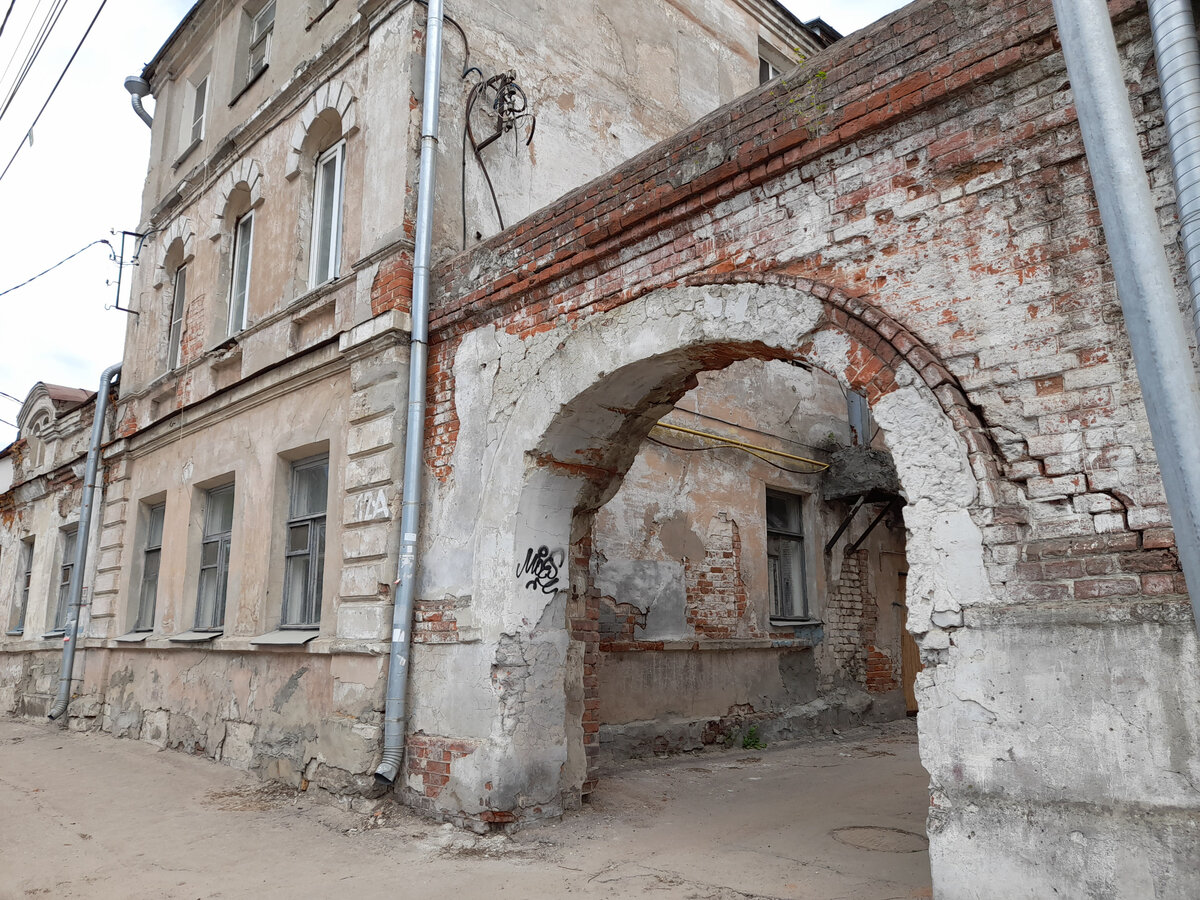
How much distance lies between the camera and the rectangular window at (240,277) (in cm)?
904

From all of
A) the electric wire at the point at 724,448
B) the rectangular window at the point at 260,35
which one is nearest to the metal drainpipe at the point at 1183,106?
the electric wire at the point at 724,448

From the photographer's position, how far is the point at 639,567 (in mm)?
8078

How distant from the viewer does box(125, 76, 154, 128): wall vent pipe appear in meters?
11.4

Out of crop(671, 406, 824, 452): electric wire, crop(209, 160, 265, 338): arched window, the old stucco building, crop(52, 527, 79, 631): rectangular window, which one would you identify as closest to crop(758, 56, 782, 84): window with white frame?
the old stucco building

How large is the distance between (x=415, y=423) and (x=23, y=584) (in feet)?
33.4

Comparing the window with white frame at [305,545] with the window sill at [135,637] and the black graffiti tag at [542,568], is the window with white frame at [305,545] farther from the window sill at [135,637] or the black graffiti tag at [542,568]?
the window sill at [135,637]

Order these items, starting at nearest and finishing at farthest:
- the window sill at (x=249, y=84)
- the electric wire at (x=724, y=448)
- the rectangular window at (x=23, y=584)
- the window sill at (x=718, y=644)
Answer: the window sill at (x=718, y=644), the electric wire at (x=724, y=448), the window sill at (x=249, y=84), the rectangular window at (x=23, y=584)

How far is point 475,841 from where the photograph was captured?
5.02 meters

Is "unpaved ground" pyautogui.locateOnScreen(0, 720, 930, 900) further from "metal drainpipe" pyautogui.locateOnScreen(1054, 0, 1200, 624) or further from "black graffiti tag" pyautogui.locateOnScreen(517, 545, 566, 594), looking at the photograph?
"metal drainpipe" pyautogui.locateOnScreen(1054, 0, 1200, 624)

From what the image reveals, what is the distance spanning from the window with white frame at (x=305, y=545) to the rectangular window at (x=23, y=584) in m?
7.47

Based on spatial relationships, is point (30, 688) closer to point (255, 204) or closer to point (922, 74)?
point (255, 204)

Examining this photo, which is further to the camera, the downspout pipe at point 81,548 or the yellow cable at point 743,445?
the downspout pipe at point 81,548

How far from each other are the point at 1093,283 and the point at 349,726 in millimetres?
4954

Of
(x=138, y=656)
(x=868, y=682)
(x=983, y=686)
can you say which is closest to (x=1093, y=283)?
(x=983, y=686)
